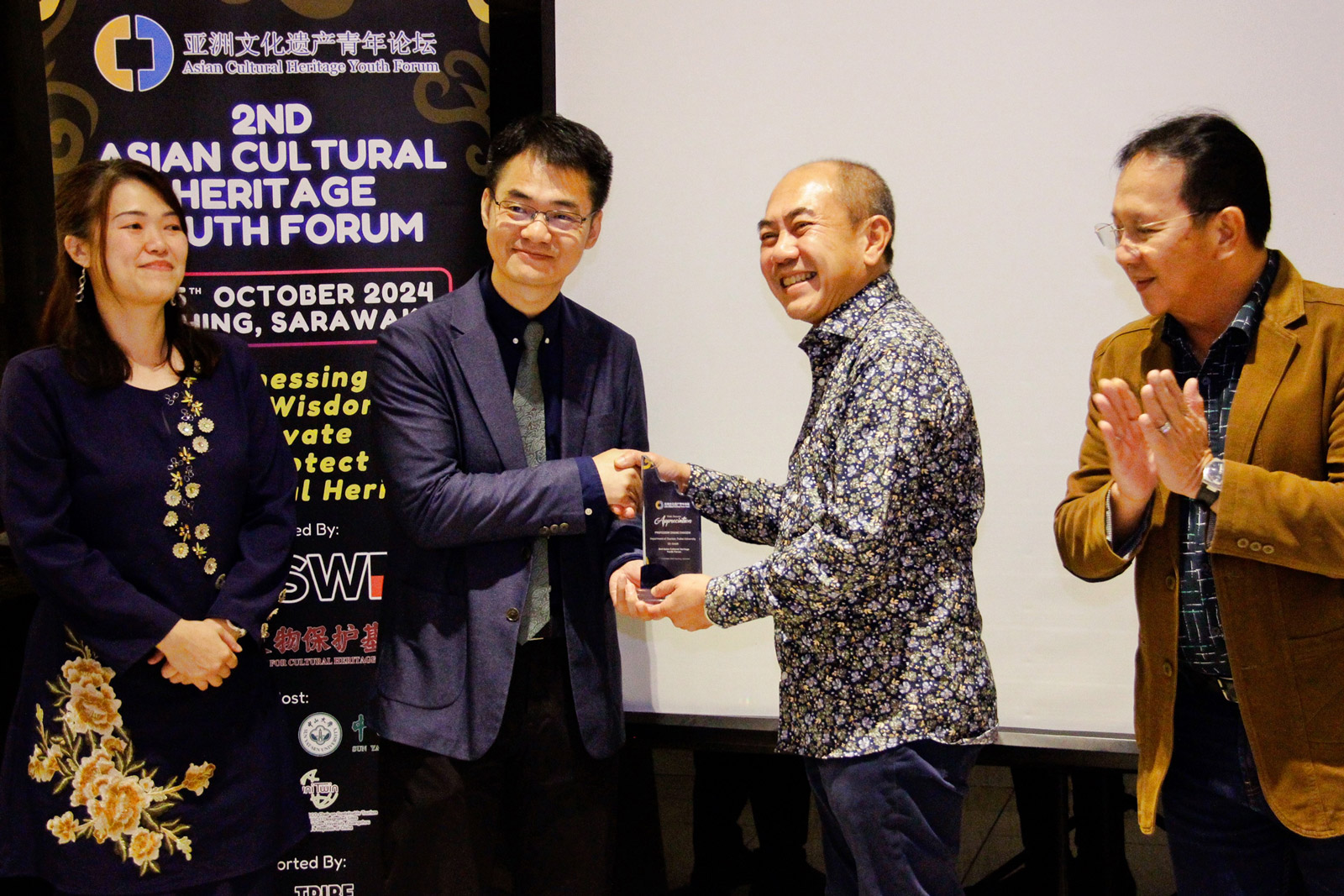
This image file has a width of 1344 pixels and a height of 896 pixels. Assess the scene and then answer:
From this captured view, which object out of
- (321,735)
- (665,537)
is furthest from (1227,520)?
(321,735)

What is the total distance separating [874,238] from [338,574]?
1.88 meters

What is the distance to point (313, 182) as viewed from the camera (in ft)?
9.74

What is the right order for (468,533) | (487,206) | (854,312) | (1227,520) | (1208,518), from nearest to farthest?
(1227,520)
(1208,518)
(854,312)
(468,533)
(487,206)

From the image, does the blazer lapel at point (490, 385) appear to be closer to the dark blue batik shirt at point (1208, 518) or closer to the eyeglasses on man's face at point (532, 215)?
the eyeglasses on man's face at point (532, 215)

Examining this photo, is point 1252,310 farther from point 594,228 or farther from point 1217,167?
point 594,228

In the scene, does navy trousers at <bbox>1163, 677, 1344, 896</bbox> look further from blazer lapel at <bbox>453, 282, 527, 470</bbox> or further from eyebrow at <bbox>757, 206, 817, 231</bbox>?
blazer lapel at <bbox>453, 282, 527, 470</bbox>

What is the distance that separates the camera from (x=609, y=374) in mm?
2340

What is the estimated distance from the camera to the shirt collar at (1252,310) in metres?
1.77

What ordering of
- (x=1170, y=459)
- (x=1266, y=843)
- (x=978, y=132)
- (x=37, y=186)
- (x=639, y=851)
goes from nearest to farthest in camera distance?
(x=1170, y=459) → (x=1266, y=843) → (x=978, y=132) → (x=639, y=851) → (x=37, y=186)

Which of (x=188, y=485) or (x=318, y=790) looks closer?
(x=188, y=485)

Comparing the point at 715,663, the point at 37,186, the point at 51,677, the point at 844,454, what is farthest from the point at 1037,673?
the point at 37,186

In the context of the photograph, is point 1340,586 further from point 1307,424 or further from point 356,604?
point 356,604

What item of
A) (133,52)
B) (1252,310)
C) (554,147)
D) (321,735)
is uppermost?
(133,52)

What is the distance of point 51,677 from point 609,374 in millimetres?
1357
